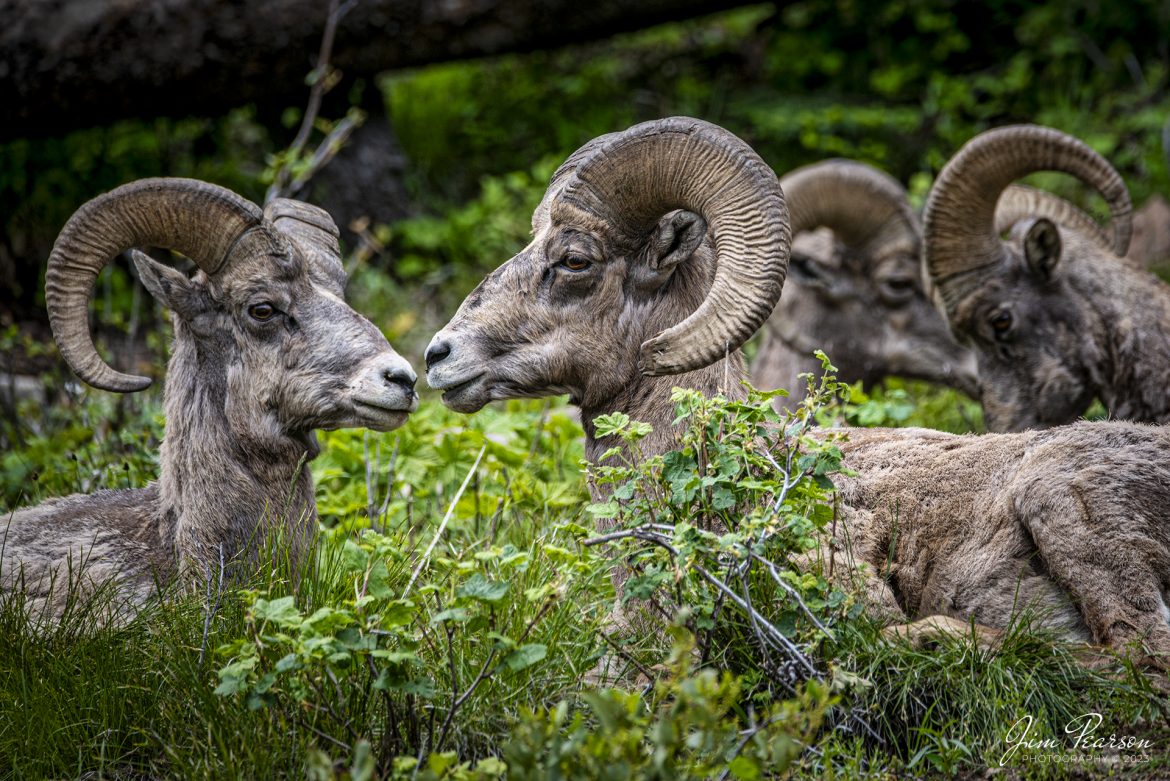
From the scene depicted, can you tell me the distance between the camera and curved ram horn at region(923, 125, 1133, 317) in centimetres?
696

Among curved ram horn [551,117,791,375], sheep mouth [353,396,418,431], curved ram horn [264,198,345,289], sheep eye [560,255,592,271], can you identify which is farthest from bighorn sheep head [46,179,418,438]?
curved ram horn [551,117,791,375]

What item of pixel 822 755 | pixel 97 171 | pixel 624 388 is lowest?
pixel 822 755

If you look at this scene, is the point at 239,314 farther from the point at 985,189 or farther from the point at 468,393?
the point at 985,189

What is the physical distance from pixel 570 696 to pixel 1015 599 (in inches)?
61.2

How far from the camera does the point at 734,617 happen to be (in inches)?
168

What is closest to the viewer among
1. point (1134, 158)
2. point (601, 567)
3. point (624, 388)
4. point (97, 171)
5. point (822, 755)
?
point (822, 755)

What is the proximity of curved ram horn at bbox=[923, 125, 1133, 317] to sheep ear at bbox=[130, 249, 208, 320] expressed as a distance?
4.08m

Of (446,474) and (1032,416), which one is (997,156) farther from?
(446,474)

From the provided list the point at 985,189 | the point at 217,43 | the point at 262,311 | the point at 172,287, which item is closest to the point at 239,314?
the point at 262,311

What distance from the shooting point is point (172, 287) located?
200 inches

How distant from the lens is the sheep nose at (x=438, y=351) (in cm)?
479

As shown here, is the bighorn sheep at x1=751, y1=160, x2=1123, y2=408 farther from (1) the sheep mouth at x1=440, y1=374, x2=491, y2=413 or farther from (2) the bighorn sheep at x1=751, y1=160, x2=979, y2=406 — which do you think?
(1) the sheep mouth at x1=440, y1=374, x2=491, y2=413

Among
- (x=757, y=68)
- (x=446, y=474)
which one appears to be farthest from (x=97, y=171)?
(x=757, y=68)

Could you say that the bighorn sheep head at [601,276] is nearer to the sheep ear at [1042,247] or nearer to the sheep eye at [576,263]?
the sheep eye at [576,263]
